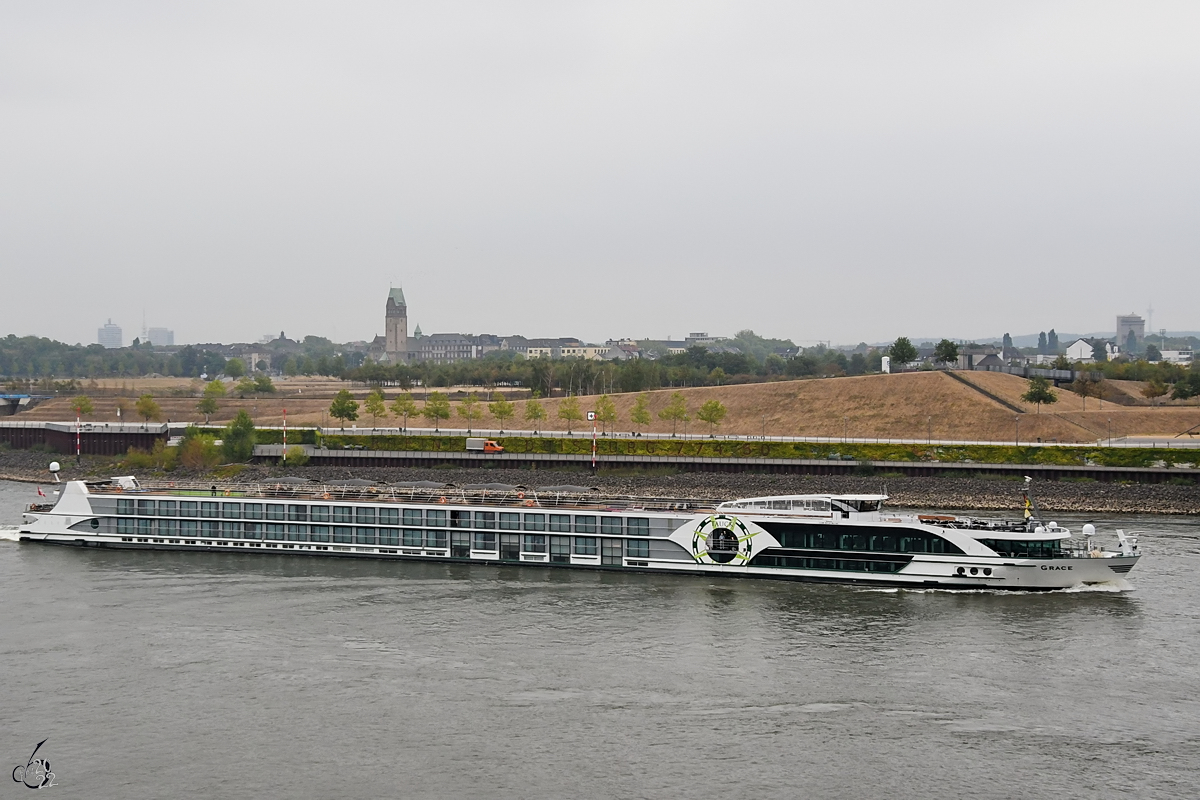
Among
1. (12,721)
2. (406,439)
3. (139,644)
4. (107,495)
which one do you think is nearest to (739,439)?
(406,439)

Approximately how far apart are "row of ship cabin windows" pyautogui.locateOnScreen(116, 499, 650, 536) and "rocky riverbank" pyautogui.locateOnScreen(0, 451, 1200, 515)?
2272 centimetres

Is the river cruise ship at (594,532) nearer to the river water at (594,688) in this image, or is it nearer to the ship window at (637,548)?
the ship window at (637,548)

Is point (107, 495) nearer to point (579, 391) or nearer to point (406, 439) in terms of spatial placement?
point (406, 439)

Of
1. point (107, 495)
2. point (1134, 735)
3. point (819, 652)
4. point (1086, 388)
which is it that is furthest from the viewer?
point (1086, 388)

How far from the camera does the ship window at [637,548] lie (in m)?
45.4

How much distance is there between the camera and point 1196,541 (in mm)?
52062

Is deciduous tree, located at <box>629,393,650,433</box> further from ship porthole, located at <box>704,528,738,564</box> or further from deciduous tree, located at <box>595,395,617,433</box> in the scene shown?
ship porthole, located at <box>704,528,738,564</box>

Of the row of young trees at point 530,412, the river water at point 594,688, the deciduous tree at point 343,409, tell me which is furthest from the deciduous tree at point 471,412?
the river water at point 594,688

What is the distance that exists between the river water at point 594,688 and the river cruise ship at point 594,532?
1.16 meters

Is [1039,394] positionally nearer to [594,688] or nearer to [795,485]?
[795,485]

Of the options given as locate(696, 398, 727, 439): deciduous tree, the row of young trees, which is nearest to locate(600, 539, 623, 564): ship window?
the row of young trees

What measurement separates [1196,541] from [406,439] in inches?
2156

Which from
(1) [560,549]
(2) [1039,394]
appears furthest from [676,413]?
(1) [560,549]

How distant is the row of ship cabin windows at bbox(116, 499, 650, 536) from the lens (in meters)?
46.0
